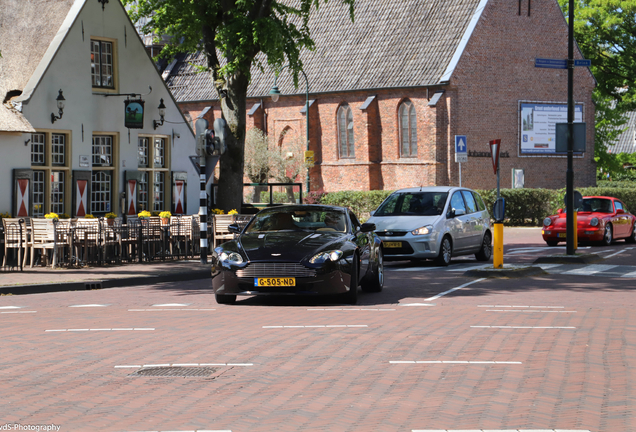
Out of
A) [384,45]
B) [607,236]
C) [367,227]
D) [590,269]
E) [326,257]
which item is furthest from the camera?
[384,45]

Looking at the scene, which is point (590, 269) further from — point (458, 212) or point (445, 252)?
point (458, 212)

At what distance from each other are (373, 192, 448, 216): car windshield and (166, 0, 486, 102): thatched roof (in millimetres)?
27740

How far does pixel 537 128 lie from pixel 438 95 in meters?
6.78

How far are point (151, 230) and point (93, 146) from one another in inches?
182

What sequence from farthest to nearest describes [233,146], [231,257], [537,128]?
[537,128] < [233,146] < [231,257]

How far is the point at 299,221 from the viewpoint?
13492 millimetres

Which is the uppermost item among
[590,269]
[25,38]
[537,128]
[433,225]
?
[25,38]

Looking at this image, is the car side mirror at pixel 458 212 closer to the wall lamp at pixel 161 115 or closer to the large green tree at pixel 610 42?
the wall lamp at pixel 161 115

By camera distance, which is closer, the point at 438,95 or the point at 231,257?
the point at 231,257

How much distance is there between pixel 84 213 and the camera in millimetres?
23188

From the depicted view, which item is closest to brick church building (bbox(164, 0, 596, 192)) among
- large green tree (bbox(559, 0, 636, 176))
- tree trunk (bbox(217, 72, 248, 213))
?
large green tree (bbox(559, 0, 636, 176))

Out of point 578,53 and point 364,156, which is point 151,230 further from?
point 578,53

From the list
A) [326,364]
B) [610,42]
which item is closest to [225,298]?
[326,364]

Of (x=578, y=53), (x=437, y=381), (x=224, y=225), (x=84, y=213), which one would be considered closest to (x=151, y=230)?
(x=224, y=225)
